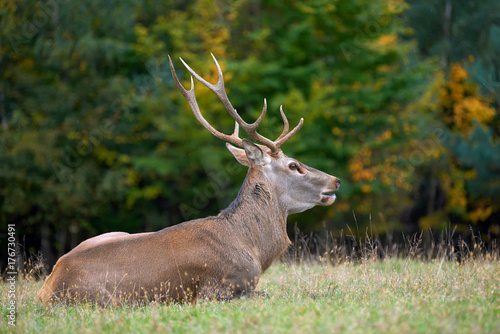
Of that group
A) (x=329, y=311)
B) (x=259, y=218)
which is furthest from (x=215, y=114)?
(x=329, y=311)

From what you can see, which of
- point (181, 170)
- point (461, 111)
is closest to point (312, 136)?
point (181, 170)

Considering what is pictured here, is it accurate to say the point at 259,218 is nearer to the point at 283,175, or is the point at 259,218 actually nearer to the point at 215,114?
the point at 283,175

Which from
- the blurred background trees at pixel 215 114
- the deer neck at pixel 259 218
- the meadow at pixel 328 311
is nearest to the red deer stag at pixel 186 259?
the deer neck at pixel 259 218

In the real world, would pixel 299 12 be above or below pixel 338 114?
above

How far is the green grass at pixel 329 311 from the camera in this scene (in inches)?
165

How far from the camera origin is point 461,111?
21.2 m

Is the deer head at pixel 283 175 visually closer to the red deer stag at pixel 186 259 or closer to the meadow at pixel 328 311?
the red deer stag at pixel 186 259

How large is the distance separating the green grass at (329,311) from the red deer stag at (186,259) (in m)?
0.26

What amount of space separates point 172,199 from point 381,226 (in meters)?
6.98

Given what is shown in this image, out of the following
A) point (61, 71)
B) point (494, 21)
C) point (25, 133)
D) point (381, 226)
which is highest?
point (494, 21)

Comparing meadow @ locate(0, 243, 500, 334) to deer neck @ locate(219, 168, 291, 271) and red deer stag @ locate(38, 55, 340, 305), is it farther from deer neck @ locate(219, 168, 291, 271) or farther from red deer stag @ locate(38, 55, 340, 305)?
deer neck @ locate(219, 168, 291, 271)

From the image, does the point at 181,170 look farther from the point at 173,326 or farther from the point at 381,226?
the point at 173,326

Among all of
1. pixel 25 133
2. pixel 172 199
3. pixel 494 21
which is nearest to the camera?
pixel 25 133

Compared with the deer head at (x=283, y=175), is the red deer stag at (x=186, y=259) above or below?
below
